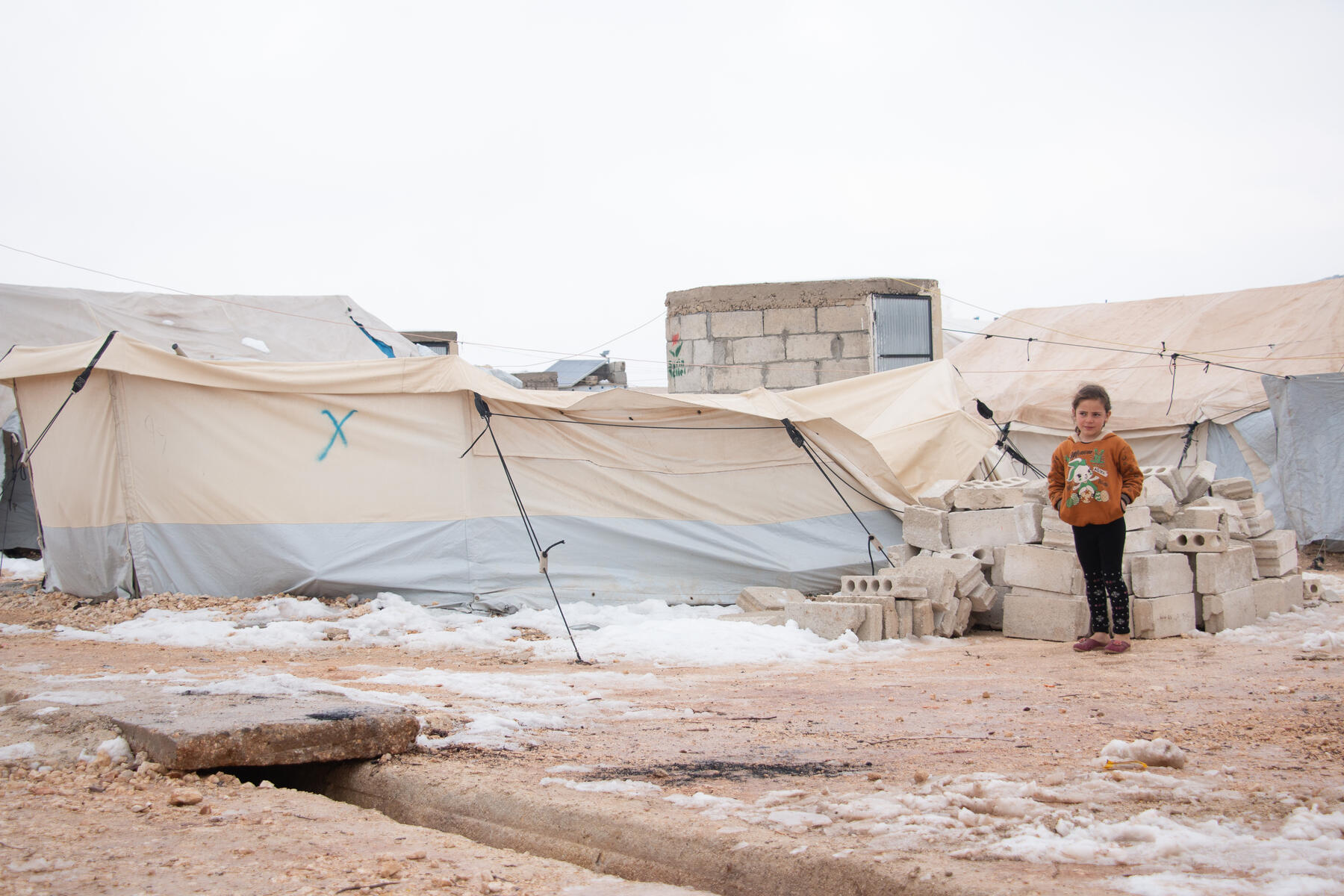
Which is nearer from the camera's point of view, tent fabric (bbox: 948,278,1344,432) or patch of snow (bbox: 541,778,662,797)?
patch of snow (bbox: 541,778,662,797)

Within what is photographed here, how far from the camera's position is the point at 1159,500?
714 centimetres

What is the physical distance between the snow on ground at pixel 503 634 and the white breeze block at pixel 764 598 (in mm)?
284

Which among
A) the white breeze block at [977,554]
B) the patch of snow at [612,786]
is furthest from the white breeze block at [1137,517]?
the patch of snow at [612,786]

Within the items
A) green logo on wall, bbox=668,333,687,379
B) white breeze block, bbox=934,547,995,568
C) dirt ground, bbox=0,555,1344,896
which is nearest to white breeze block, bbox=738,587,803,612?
white breeze block, bbox=934,547,995,568

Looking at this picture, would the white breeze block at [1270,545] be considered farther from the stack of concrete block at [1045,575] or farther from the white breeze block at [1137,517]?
the white breeze block at [1137,517]

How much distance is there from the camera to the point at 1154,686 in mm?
4723

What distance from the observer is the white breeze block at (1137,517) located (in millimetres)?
6871

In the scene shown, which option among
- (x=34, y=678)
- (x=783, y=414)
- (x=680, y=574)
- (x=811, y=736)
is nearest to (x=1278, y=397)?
(x=783, y=414)

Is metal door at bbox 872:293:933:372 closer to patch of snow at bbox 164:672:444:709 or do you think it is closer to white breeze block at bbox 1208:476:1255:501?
white breeze block at bbox 1208:476:1255:501

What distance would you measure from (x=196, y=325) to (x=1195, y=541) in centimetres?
1066

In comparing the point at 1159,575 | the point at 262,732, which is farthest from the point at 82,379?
the point at 1159,575

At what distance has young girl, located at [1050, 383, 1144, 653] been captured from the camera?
588 centimetres

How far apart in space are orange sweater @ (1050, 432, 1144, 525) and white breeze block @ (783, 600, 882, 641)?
135 cm

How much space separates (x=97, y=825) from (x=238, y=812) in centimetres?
33
